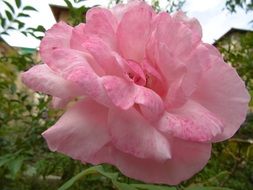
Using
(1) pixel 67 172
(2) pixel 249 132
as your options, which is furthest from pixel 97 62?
(2) pixel 249 132

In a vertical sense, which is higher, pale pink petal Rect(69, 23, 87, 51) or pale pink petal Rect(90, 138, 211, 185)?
pale pink petal Rect(69, 23, 87, 51)

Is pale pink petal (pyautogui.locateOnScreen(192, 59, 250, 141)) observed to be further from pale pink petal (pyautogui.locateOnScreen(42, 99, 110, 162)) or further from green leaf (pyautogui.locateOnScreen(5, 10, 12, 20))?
green leaf (pyautogui.locateOnScreen(5, 10, 12, 20))

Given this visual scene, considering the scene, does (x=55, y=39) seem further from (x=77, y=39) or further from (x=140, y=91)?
(x=140, y=91)

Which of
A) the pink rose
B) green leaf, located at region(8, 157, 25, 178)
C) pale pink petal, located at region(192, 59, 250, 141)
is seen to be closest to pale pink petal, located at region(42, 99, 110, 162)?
the pink rose

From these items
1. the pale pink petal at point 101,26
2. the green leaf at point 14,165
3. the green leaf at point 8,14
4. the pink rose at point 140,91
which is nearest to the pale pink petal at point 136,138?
the pink rose at point 140,91

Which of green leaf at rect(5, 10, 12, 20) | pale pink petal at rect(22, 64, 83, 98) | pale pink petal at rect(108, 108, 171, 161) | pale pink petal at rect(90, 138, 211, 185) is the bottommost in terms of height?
green leaf at rect(5, 10, 12, 20)

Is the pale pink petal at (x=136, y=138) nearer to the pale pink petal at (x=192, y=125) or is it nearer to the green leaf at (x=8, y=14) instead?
the pale pink petal at (x=192, y=125)
